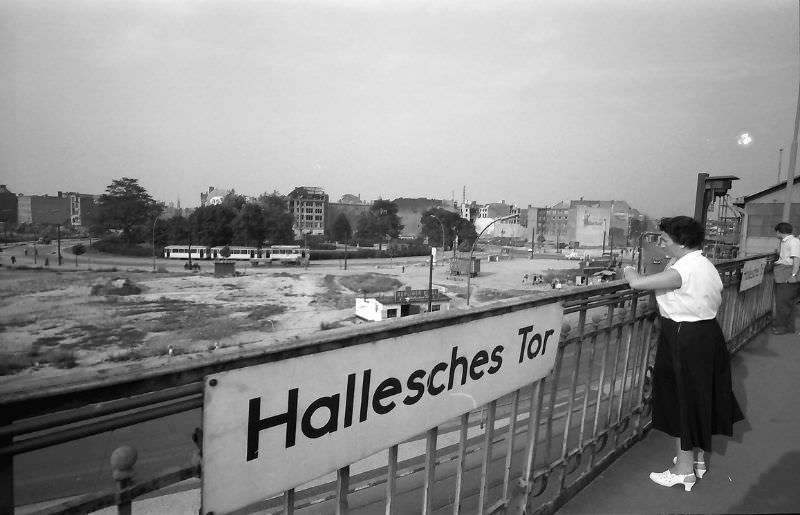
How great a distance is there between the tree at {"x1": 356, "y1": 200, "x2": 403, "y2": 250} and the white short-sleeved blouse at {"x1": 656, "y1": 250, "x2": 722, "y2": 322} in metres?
90.8

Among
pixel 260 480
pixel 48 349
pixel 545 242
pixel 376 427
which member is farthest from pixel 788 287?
pixel 545 242

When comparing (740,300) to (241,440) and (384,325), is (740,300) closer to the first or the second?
(384,325)

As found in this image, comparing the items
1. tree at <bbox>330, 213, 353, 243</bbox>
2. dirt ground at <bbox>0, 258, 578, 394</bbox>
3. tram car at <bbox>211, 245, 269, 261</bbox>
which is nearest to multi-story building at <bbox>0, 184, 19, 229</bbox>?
dirt ground at <bbox>0, 258, 578, 394</bbox>

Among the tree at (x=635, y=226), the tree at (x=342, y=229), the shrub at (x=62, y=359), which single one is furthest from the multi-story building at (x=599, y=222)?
the shrub at (x=62, y=359)

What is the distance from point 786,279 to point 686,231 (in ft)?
16.4

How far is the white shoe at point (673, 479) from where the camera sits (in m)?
2.63

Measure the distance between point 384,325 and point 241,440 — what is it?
0.54 metres

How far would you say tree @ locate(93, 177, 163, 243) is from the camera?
76938 millimetres

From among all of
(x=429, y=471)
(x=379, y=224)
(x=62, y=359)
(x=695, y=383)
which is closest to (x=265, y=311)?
(x=62, y=359)

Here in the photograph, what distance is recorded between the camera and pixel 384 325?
4.95 ft

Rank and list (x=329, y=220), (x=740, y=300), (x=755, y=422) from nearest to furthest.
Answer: (x=755, y=422)
(x=740, y=300)
(x=329, y=220)

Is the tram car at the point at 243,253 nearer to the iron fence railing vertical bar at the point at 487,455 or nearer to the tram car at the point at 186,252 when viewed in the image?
the tram car at the point at 186,252

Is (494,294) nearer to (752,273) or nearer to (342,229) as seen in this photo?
(752,273)

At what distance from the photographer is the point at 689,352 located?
2.63m
